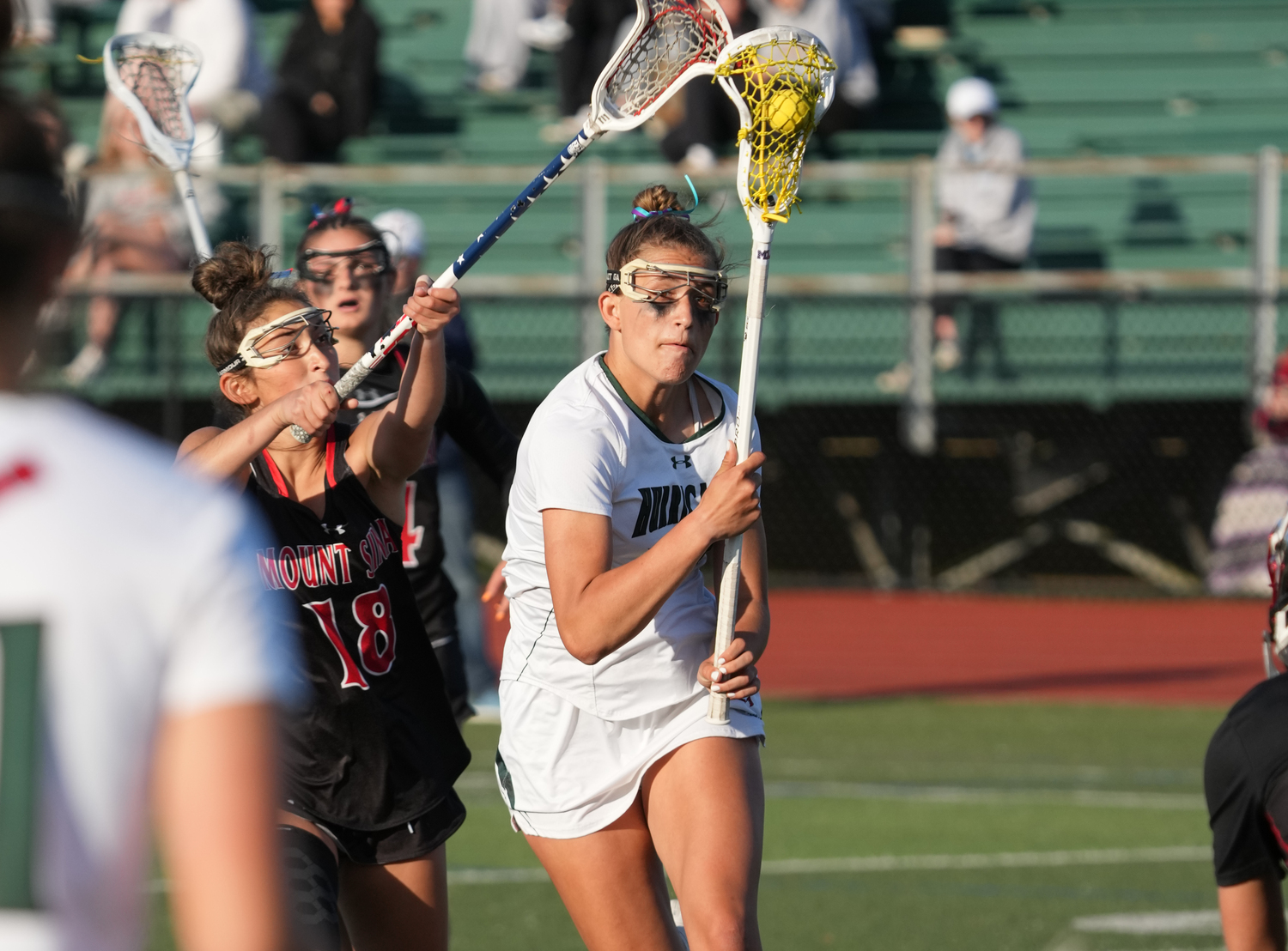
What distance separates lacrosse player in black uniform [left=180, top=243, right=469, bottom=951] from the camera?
418 centimetres

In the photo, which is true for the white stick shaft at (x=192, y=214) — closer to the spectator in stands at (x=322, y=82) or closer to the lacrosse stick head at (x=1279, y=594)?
the lacrosse stick head at (x=1279, y=594)

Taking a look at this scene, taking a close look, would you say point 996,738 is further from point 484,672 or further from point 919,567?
point 919,567

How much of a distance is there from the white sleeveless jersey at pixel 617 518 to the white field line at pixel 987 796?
4.40 m

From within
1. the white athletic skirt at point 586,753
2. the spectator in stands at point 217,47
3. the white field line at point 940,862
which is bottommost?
the white field line at point 940,862

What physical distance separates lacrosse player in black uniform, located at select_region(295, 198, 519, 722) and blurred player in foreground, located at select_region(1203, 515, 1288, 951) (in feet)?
7.27

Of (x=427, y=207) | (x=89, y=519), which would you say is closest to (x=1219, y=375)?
(x=427, y=207)

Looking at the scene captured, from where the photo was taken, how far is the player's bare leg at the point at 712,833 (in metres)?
3.89

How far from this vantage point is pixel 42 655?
4.90 feet

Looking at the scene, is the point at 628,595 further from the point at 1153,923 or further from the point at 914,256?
the point at 914,256

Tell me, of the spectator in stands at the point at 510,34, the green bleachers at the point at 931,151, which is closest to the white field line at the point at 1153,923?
the green bleachers at the point at 931,151

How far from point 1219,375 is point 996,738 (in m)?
5.19

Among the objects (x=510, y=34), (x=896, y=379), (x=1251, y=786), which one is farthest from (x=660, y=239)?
(x=510, y=34)

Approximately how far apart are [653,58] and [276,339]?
1.31 m

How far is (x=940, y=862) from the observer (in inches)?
288
